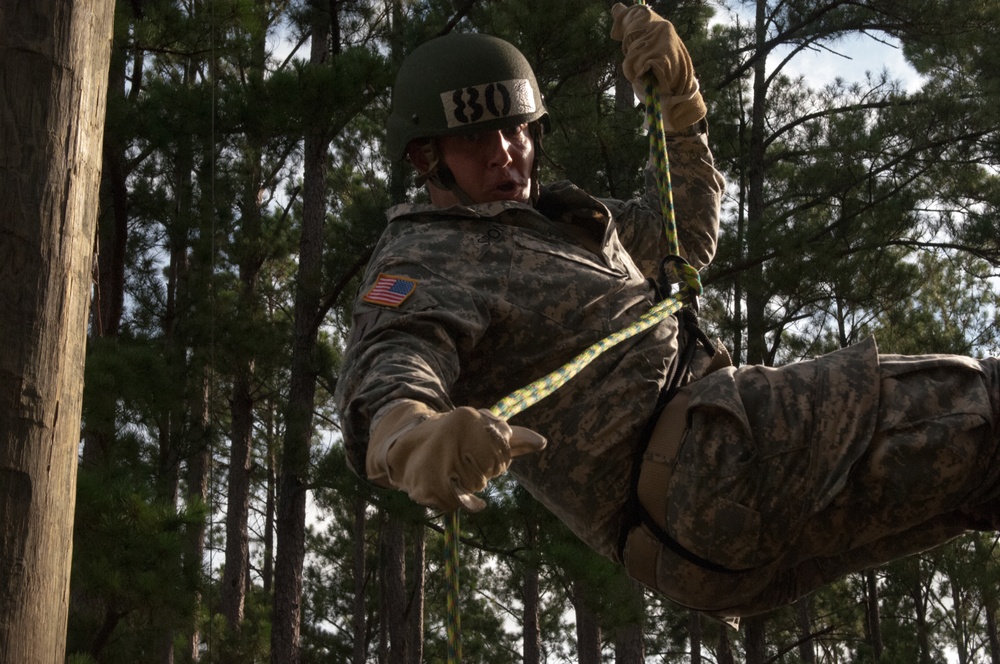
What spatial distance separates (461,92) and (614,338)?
0.89 m

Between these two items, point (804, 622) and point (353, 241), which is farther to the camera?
point (804, 622)

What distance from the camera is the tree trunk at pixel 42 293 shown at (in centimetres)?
327

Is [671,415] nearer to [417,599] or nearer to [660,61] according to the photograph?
[660,61]


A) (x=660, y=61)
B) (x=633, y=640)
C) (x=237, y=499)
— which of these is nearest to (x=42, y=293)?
(x=660, y=61)

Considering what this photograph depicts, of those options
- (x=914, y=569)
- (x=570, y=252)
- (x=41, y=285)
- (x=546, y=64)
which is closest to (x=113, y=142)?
(x=546, y=64)

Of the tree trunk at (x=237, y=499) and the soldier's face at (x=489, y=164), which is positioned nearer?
the soldier's face at (x=489, y=164)

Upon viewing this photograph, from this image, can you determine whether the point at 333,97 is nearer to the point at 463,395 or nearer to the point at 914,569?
the point at 463,395

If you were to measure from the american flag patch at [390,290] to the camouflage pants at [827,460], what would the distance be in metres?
0.65

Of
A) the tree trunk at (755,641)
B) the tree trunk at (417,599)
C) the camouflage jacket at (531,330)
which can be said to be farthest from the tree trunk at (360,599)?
the camouflage jacket at (531,330)

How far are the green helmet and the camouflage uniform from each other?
0.30 meters

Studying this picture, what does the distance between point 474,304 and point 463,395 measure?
0.25m

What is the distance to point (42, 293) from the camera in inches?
133

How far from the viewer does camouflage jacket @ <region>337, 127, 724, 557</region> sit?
2631 mm

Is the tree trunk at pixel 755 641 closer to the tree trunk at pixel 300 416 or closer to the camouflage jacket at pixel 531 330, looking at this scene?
the tree trunk at pixel 300 416
